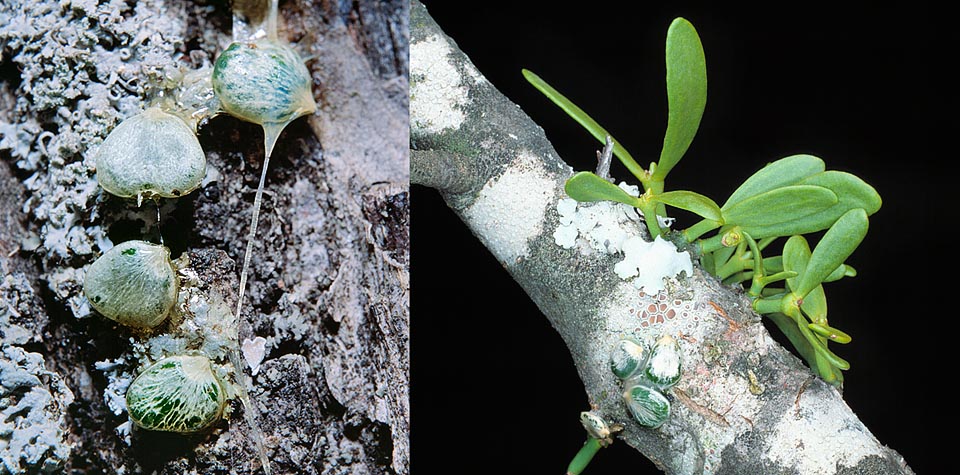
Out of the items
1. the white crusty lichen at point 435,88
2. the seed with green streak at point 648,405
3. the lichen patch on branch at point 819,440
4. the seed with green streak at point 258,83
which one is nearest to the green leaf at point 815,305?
the lichen patch on branch at point 819,440

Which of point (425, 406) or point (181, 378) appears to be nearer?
point (181, 378)

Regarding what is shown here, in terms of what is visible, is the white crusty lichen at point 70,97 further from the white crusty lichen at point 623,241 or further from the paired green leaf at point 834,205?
the paired green leaf at point 834,205

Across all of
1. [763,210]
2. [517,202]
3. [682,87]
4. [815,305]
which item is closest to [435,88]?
[517,202]

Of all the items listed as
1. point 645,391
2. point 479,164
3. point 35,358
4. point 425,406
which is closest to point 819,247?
point 645,391

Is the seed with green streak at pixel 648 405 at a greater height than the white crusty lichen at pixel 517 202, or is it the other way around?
the white crusty lichen at pixel 517 202

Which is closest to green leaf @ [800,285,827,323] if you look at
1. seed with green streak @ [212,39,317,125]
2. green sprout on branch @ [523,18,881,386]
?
green sprout on branch @ [523,18,881,386]

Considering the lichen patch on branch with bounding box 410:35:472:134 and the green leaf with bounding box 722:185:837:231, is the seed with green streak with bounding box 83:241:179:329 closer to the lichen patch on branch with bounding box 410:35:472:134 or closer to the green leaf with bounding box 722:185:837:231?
the lichen patch on branch with bounding box 410:35:472:134

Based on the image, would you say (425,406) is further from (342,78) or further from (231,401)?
(342,78)
